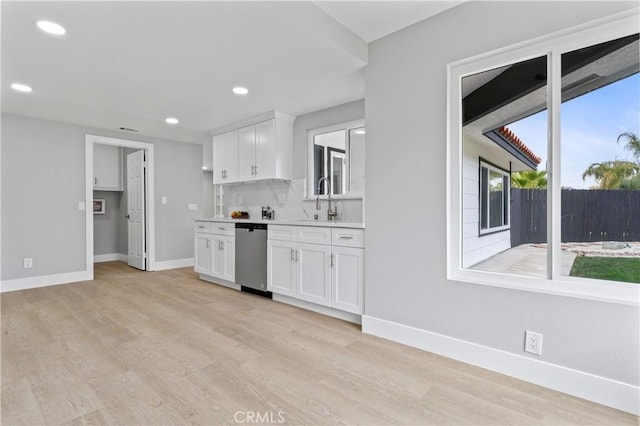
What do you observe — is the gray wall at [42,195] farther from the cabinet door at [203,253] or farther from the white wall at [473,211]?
the white wall at [473,211]

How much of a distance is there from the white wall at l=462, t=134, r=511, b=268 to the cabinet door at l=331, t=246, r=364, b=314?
0.87 metres

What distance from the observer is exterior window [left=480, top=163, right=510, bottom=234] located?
224 cm

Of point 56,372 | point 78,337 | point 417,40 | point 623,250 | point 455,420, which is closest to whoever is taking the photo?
point 455,420

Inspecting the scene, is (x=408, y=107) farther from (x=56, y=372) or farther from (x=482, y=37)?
(x=56, y=372)

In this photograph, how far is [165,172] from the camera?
5652mm

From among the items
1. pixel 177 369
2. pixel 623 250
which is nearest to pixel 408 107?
pixel 623 250

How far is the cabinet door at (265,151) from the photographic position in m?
4.08

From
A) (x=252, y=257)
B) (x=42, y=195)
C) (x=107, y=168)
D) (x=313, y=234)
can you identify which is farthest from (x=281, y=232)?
(x=107, y=168)

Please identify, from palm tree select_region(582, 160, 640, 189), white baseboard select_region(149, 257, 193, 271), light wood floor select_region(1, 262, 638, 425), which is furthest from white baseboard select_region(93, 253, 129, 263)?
palm tree select_region(582, 160, 640, 189)

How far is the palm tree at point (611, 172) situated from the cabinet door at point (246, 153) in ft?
11.5

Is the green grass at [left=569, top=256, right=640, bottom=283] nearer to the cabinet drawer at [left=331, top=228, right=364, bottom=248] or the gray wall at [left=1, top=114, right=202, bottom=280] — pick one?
the cabinet drawer at [left=331, top=228, right=364, bottom=248]

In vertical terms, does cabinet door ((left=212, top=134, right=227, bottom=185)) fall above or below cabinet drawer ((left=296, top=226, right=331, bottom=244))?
above

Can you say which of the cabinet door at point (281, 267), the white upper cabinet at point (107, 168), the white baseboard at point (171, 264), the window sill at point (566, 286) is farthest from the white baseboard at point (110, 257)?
the window sill at point (566, 286)

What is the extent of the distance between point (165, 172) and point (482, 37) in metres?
5.25
